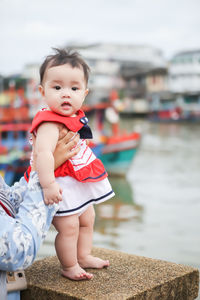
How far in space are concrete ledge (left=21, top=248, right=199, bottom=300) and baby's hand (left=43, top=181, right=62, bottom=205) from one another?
273 mm

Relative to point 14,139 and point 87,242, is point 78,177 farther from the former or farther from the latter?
point 14,139

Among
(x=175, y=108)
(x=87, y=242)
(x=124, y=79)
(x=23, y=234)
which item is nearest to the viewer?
(x=23, y=234)

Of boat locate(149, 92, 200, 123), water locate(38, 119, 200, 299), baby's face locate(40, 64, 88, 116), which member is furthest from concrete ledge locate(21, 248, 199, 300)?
boat locate(149, 92, 200, 123)

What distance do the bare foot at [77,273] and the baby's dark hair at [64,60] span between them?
22.9 inches

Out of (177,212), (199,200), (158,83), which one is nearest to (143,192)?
(199,200)

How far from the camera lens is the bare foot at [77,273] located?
1.35 metres

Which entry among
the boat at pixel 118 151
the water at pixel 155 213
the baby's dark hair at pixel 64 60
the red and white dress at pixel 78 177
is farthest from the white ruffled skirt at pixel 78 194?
the boat at pixel 118 151

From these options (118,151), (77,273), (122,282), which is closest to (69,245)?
(77,273)

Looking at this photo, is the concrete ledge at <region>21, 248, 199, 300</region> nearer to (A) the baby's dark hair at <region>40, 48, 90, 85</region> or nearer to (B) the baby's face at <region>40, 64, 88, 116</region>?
(B) the baby's face at <region>40, 64, 88, 116</region>

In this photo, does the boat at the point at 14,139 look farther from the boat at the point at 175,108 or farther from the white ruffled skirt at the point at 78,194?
the boat at the point at 175,108

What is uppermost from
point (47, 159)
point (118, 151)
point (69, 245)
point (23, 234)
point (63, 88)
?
point (63, 88)

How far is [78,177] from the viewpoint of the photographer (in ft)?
4.27

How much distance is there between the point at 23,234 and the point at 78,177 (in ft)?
0.92

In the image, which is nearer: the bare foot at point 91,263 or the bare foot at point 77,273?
the bare foot at point 77,273
